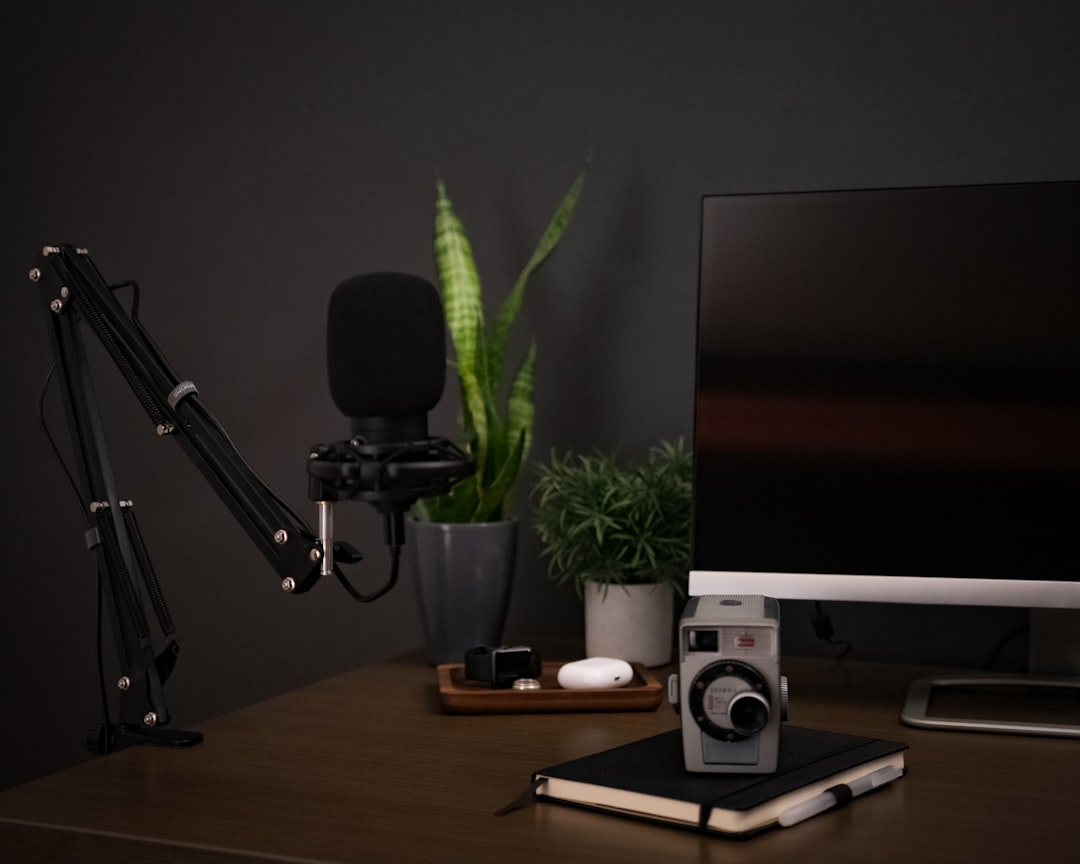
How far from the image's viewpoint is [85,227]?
194 cm

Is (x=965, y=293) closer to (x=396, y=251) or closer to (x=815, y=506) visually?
(x=815, y=506)

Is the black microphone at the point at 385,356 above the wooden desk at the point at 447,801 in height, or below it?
above

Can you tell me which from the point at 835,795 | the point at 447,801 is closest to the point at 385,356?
the point at 447,801

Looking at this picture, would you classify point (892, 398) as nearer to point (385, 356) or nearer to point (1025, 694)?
point (1025, 694)

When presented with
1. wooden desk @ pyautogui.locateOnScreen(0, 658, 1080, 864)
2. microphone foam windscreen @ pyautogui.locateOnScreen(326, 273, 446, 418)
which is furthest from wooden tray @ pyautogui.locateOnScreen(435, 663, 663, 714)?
microphone foam windscreen @ pyautogui.locateOnScreen(326, 273, 446, 418)

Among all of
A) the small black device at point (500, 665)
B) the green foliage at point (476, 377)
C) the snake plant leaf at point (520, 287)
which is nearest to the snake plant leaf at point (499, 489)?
the green foliage at point (476, 377)

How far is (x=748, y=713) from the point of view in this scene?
92 centimetres

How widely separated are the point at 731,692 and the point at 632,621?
1.47 ft

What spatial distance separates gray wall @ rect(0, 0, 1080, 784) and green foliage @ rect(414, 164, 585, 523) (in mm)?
134

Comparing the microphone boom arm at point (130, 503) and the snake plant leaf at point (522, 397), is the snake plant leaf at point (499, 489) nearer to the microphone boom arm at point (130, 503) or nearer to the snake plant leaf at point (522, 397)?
the snake plant leaf at point (522, 397)

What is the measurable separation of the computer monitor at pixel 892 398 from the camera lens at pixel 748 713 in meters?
0.29

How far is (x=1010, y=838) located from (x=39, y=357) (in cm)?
162

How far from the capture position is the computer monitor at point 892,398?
1.15 metres

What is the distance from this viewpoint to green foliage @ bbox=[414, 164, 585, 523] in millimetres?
1453
